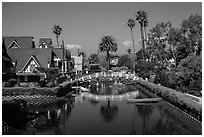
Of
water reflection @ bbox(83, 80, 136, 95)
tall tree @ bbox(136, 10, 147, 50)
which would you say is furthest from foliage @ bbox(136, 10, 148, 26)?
water reflection @ bbox(83, 80, 136, 95)

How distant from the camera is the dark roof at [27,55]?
60.5m

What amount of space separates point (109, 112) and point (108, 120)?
201 inches

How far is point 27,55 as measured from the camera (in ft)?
202

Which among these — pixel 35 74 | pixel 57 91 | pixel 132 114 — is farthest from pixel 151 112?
pixel 35 74

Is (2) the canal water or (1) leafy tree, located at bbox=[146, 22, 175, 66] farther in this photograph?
(1) leafy tree, located at bbox=[146, 22, 175, 66]

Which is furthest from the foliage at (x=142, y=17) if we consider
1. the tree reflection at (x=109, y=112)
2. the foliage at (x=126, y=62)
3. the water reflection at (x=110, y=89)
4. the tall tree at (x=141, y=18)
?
the tree reflection at (x=109, y=112)

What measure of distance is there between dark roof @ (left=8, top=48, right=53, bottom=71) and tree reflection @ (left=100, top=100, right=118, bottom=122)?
2632 cm

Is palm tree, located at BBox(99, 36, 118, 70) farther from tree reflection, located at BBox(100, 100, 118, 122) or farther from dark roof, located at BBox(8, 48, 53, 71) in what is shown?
tree reflection, located at BBox(100, 100, 118, 122)

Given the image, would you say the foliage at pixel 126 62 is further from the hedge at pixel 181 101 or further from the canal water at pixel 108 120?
the canal water at pixel 108 120

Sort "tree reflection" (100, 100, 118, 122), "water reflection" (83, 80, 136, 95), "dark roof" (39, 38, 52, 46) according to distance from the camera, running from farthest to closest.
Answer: "dark roof" (39, 38, 52, 46) → "water reflection" (83, 80, 136, 95) → "tree reflection" (100, 100, 118, 122)

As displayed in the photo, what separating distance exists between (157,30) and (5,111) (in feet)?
101

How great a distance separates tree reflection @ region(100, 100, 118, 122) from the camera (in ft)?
103

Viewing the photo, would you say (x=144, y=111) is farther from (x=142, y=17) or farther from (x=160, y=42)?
(x=142, y=17)

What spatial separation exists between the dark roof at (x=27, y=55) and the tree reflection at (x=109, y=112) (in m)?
26.3
